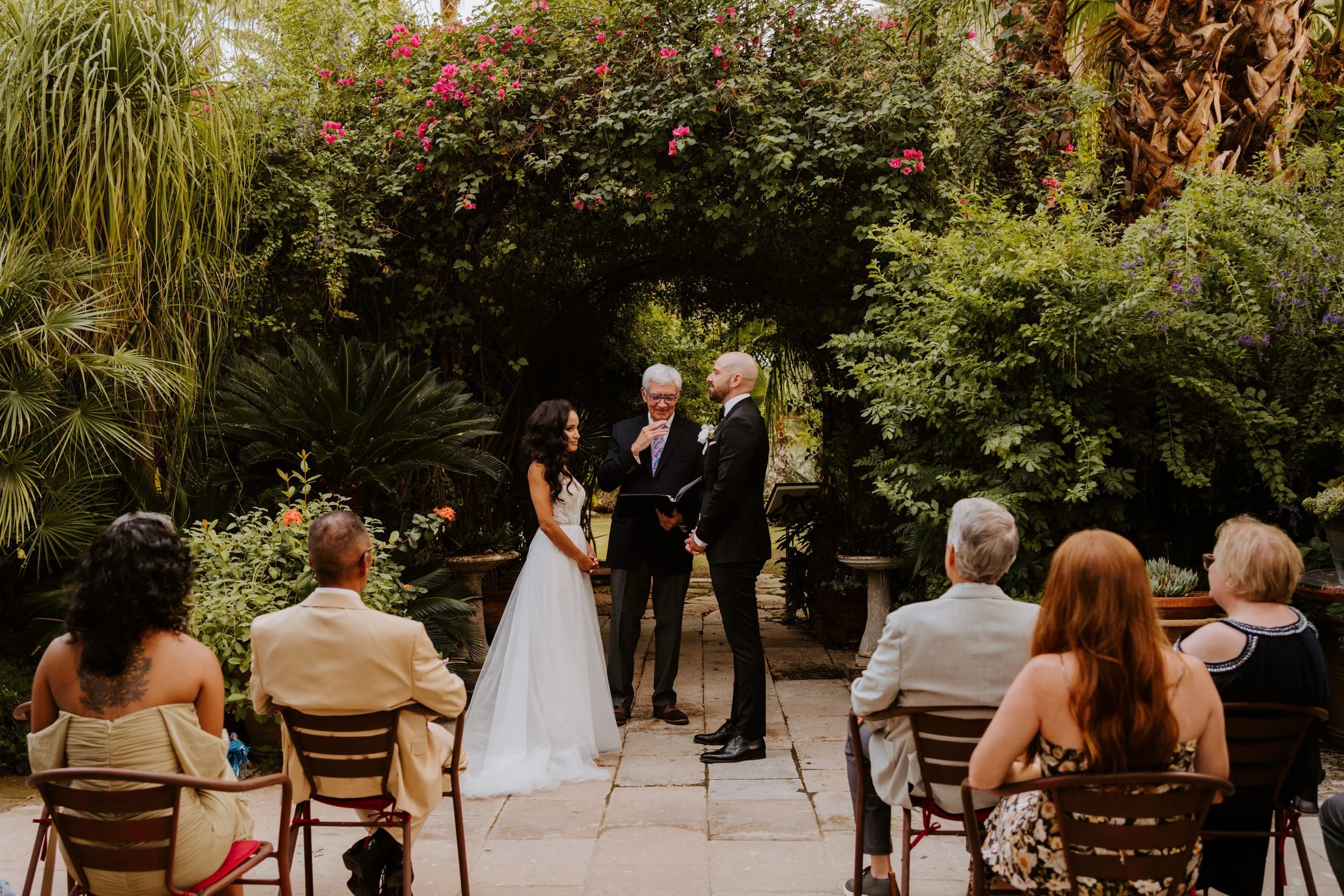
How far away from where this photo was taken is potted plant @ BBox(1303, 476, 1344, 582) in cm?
448

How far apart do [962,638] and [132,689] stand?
2.06 meters

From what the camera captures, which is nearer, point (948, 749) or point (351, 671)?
point (948, 749)

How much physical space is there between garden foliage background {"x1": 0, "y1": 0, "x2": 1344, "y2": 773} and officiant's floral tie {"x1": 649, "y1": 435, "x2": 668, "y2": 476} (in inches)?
40.6

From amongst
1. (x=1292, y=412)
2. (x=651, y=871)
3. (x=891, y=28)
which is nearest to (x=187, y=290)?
(x=651, y=871)


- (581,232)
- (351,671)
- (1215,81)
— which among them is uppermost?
(1215,81)

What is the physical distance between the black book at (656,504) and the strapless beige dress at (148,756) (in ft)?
9.90

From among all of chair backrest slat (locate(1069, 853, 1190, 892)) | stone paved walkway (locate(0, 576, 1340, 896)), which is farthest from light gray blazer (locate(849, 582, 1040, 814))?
stone paved walkway (locate(0, 576, 1340, 896))

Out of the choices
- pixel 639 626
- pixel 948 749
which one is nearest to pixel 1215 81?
pixel 639 626

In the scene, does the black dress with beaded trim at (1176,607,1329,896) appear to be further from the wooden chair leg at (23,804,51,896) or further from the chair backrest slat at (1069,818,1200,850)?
the wooden chair leg at (23,804,51,896)

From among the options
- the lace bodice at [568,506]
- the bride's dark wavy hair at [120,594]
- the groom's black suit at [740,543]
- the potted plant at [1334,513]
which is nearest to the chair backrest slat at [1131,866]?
the bride's dark wavy hair at [120,594]

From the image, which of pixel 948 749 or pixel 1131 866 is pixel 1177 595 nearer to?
pixel 948 749

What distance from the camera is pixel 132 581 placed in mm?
2420

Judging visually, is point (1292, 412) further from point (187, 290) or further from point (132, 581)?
point (187, 290)

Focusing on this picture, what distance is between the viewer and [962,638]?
2.68 meters
